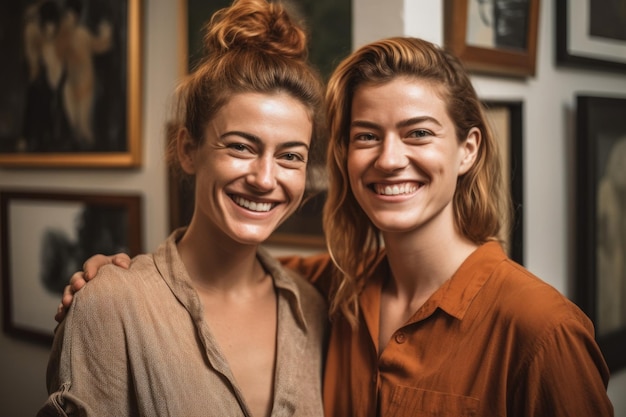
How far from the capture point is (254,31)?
5.15ft

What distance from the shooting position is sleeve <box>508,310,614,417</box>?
1.26 m

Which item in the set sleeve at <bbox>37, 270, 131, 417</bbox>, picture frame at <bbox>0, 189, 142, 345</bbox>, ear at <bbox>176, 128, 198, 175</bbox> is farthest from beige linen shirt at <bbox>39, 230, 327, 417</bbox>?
picture frame at <bbox>0, 189, 142, 345</bbox>

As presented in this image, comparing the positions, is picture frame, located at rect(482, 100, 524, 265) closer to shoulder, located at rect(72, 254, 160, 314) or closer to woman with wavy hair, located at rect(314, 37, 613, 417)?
woman with wavy hair, located at rect(314, 37, 613, 417)

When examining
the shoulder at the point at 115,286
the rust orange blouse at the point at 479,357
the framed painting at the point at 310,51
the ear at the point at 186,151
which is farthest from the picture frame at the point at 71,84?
the rust orange blouse at the point at 479,357

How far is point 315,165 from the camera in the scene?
1812 mm

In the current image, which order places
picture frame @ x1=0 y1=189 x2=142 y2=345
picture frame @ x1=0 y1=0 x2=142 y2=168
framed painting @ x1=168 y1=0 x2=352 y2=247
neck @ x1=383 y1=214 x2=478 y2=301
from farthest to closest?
picture frame @ x1=0 y1=189 x2=142 y2=345
picture frame @ x1=0 y1=0 x2=142 y2=168
framed painting @ x1=168 y1=0 x2=352 y2=247
neck @ x1=383 y1=214 x2=478 y2=301

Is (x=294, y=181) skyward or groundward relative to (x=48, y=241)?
skyward

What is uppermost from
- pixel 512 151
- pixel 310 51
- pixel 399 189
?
pixel 310 51

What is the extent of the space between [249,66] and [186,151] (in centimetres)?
26

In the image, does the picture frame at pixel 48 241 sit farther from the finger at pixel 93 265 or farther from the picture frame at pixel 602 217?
the picture frame at pixel 602 217

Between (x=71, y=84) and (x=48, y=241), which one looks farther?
(x=48, y=241)

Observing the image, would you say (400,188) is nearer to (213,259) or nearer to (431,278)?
(431,278)

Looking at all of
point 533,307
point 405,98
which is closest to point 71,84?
point 405,98

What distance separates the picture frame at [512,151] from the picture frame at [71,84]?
146 centimetres
